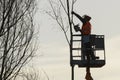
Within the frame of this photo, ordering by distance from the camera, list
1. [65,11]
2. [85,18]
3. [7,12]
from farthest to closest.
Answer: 1. [7,12]
2. [65,11]
3. [85,18]

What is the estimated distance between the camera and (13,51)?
2134 cm

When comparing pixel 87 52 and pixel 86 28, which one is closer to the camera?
pixel 86 28

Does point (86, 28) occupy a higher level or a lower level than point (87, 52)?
higher

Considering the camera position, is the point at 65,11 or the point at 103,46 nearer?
the point at 103,46

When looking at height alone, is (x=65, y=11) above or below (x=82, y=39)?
above

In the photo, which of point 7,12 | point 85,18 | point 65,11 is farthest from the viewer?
point 7,12

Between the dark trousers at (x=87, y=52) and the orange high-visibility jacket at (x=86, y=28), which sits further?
the dark trousers at (x=87, y=52)

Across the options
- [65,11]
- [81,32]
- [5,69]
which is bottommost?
[5,69]

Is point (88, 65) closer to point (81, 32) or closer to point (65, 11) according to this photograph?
point (81, 32)

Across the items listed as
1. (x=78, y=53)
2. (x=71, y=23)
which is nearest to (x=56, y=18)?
(x=71, y=23)

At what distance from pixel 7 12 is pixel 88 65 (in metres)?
7.11

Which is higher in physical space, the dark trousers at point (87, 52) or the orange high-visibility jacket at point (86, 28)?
the orange high-visibility jacket at point (86, 28)

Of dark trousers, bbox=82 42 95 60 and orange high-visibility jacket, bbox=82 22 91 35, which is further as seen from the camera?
dark trousers, bbox=82 42 95 60

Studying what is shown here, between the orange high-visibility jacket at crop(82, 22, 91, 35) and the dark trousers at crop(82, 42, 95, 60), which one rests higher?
the orange high-visibility jacket at crop(82, 22, 91, 35)
